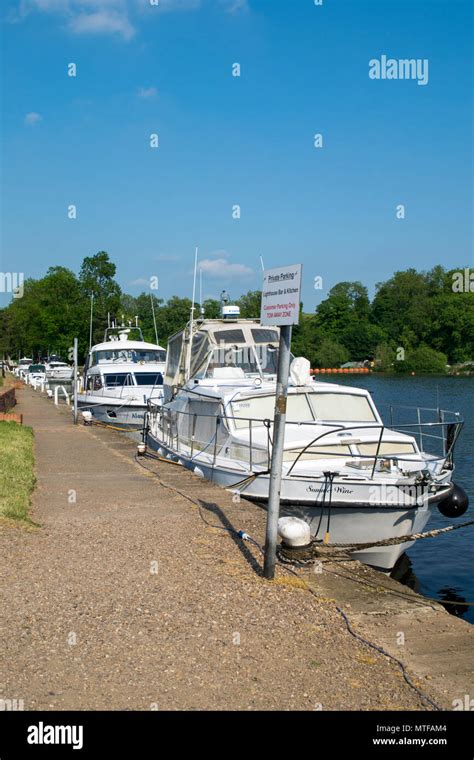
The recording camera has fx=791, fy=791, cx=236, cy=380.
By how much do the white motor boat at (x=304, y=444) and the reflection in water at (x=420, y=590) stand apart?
0.89 meters

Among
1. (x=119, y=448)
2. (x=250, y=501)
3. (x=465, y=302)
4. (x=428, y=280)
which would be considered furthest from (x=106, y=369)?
(x=428, y=280)

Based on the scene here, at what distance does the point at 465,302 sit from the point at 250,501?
102323 millimetres

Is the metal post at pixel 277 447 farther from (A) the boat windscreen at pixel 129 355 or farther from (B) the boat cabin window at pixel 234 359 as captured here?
(A) the boat windscreen at pixel 129 355

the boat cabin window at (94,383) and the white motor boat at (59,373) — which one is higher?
the boat cabin window at (94,383)

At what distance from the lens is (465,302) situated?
10838 cm

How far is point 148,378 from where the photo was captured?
95.7 ft

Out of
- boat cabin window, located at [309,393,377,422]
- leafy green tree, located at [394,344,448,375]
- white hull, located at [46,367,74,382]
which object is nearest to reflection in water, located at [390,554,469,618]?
boat cabin window, located at [309,393,377,422]

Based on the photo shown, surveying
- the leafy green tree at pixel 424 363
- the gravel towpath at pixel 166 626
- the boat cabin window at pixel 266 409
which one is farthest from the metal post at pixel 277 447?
the leafy green tree at pixel 424 363

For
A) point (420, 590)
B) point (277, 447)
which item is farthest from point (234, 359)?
point (277, 447)

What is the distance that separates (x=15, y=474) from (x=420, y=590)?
21.3 ft

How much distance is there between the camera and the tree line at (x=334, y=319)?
7038 cm

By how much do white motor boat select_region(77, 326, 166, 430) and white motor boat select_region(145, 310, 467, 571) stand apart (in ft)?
28.1
